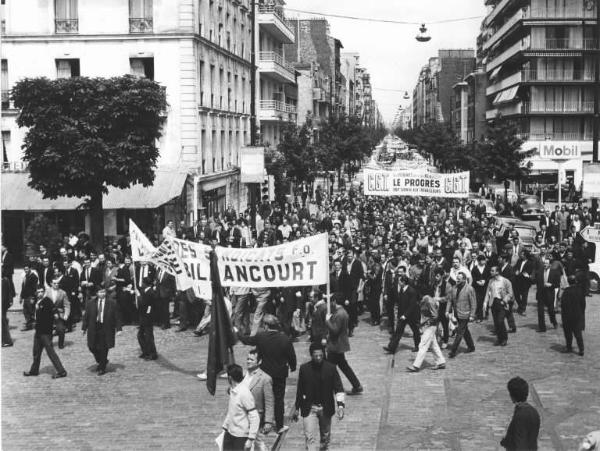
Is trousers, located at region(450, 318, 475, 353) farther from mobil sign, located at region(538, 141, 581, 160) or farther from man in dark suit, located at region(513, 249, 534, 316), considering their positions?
mobil sign, located at region(538, 141, 581, 160)

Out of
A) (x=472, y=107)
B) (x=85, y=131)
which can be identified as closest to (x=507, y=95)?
(x=472, y=107)

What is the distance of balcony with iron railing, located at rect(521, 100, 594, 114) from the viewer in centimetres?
6794

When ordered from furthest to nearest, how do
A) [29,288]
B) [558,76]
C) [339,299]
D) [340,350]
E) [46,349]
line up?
[558,76], [29,288], [339,299], [46,349], [340,350]

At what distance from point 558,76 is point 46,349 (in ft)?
202

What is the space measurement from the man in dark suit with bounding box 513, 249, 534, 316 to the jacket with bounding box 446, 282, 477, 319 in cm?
433

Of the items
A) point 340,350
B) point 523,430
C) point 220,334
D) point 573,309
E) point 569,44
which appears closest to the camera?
point 523,430

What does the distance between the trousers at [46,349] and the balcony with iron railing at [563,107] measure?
60.4 meters

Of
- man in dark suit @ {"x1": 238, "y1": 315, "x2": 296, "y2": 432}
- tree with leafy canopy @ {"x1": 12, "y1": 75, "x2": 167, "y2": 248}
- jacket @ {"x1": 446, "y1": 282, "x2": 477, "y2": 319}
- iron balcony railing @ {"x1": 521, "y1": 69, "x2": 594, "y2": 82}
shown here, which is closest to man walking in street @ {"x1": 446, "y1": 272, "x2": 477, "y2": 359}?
jacket @ {"x1": 446, "y1": 282, "x2": 477, "y2": 319}

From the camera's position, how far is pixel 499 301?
16188 millimetres

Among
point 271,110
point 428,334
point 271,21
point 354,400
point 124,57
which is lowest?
point 354,400

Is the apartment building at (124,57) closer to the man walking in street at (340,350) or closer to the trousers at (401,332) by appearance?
the trousers at (401,332)

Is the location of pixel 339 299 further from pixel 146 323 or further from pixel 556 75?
pixel 556 75

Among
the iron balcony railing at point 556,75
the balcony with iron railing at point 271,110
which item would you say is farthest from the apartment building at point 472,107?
the balcony with iron railing at point 271,110

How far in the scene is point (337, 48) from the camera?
128 m
